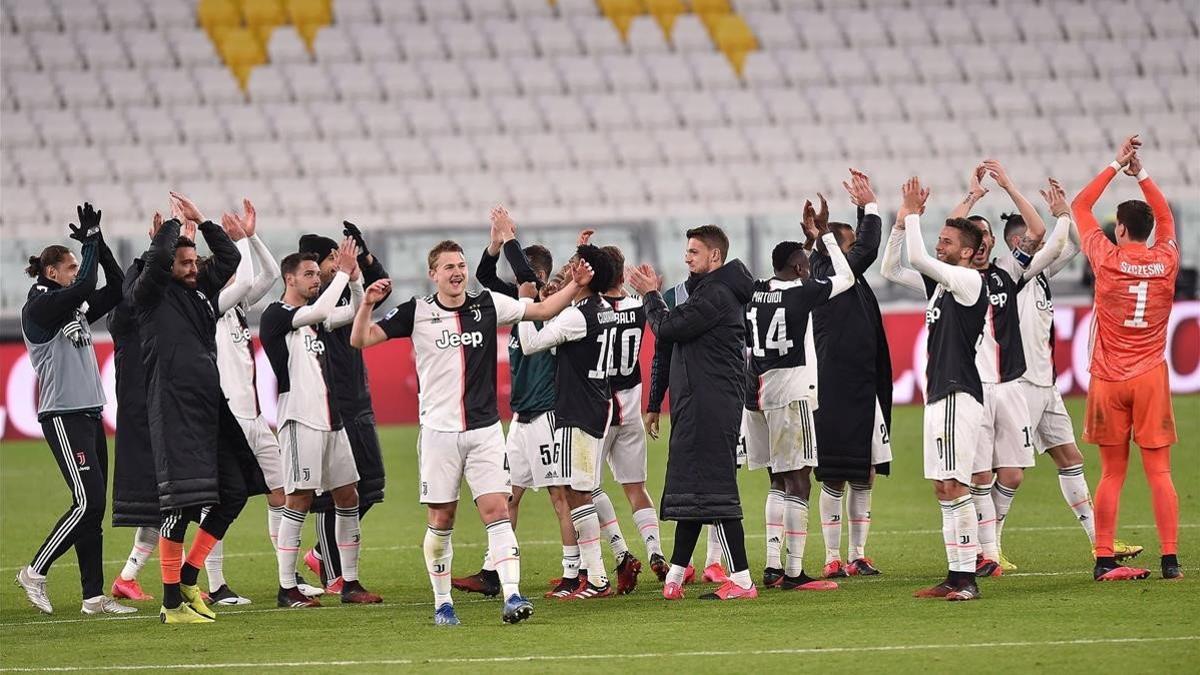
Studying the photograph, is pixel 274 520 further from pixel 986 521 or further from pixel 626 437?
pixel 986 521

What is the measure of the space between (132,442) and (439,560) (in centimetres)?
244

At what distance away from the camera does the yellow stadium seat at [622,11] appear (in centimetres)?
2770

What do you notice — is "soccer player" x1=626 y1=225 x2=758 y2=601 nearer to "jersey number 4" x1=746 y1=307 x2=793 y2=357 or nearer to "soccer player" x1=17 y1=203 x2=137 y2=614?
"jersey number 4" x1=746 y1=307 x2=793 y2=357

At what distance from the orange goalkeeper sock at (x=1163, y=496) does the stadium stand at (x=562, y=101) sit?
15.1m

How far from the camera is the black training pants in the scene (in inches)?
384

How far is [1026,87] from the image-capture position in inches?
1081

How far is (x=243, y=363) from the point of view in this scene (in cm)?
1047

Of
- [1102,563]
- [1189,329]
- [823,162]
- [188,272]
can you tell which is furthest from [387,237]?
[1102,563]

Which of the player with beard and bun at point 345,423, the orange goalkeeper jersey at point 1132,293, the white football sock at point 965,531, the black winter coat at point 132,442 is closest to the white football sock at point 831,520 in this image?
the white football sock at point 965,531

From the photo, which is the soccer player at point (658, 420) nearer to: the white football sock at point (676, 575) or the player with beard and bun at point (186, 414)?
the white football sock at point (676, 575)

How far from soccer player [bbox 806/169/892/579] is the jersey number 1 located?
61.7 inches

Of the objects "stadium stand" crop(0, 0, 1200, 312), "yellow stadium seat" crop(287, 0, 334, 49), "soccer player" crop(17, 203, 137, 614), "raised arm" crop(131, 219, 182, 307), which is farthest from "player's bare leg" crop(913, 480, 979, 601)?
"yellow stadium seat" crop(287, 0, 334, 49)

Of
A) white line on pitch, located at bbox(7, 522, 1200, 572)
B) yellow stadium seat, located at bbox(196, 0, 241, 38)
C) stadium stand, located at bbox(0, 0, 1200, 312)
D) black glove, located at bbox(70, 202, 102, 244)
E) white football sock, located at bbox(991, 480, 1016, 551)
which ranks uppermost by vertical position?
yellow stadium seat, located at bbox(196, 0, 241, 38)

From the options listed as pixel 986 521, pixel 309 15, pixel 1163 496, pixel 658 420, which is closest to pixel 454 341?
pixel 658 420
